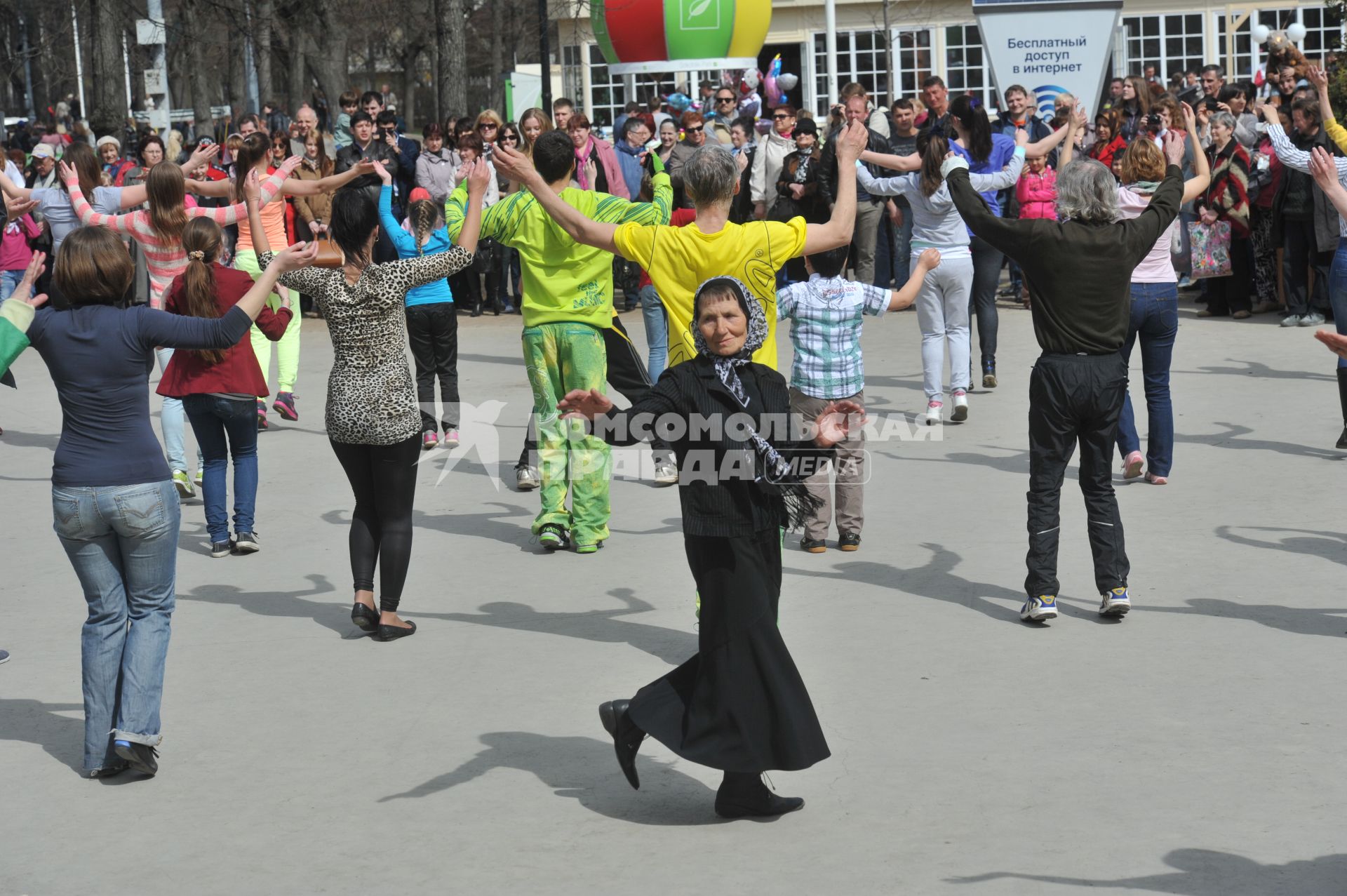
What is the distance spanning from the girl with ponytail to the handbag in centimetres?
419

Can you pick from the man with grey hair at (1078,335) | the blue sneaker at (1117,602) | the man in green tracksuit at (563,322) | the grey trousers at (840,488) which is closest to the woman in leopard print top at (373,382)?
the man in green tracksuit at (563,322)

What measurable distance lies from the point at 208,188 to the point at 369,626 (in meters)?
5.59

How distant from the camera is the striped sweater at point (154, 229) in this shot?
9.34 metres

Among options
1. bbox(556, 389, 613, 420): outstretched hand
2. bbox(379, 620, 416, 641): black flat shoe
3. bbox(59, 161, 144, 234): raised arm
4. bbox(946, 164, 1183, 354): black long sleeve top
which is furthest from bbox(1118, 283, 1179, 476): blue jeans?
bbox(59, 161, 144, 234): raised arm

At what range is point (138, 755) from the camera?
5223 millimetres

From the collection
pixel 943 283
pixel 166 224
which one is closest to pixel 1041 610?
pixel 943 283

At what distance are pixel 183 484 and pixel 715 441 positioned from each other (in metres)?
5.80

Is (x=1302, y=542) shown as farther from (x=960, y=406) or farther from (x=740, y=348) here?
(x=740, y=348)

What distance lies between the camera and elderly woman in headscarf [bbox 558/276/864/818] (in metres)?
4.70

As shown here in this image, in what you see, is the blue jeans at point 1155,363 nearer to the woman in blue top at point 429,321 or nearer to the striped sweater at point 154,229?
the woman in blue top at point 429,321

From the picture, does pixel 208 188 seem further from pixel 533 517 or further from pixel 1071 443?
pixel 1071 443

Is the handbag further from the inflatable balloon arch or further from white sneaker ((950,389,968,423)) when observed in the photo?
the inflatable balloon arch

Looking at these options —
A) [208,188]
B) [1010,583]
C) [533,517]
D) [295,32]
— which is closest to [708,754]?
[1010,583]

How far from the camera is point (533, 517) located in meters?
9.10
